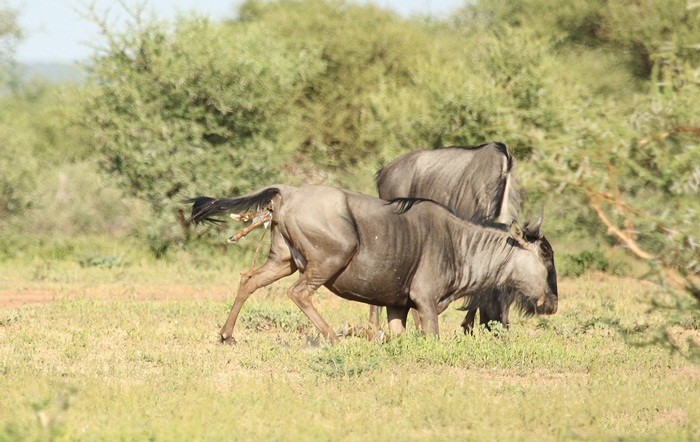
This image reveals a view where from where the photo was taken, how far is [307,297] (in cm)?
983

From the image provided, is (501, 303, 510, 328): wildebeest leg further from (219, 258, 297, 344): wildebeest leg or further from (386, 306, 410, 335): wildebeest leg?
(219, 258, 297, 344): wildebeest leg

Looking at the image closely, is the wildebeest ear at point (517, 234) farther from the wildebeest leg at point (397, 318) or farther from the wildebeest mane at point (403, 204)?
the wildebeest leg at point (397, 318)

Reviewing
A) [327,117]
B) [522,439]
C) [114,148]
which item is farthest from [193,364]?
[327,117]

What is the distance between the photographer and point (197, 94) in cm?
1777

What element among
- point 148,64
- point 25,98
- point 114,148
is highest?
point 148,64

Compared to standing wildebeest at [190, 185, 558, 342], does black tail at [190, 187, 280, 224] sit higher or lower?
higher

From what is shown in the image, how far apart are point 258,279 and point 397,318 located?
1296 mm

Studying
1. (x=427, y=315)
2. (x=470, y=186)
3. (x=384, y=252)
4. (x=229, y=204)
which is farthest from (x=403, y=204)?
(x=229, y=204)

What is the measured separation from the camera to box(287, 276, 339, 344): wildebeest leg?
973 cm

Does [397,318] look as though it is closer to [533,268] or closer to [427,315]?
[427,315]

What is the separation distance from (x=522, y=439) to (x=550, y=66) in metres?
13.2

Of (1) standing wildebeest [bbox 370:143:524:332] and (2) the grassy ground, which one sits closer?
(2) the grassy ground

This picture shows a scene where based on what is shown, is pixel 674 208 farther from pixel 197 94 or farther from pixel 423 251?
pixel 197 94

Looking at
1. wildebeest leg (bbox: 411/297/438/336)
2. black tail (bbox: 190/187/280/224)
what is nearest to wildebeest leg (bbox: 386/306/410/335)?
wildebeest leg (bbox: 411/297/438/336)
